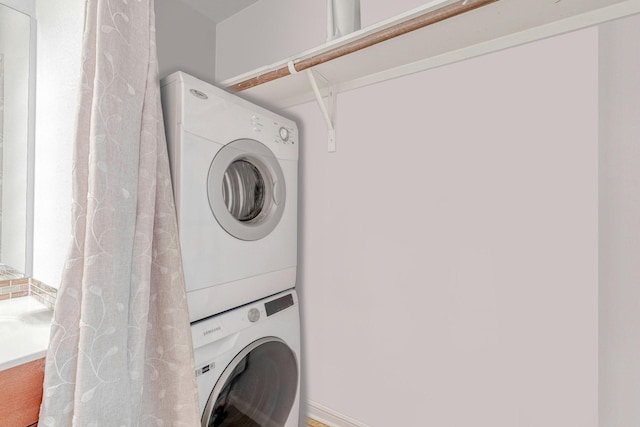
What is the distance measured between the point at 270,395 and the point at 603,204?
1.46 metres

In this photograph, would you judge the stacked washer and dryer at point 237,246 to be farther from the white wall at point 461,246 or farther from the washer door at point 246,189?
the white wall at point 461,246

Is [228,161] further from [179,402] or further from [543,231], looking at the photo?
[543,231]

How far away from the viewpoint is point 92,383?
83cm

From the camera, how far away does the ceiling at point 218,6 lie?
1988mm

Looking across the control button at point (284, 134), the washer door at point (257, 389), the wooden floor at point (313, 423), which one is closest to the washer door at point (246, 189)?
the control button at point (284, 134)

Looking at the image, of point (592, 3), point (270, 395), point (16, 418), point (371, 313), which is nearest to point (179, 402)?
point (16, 418)

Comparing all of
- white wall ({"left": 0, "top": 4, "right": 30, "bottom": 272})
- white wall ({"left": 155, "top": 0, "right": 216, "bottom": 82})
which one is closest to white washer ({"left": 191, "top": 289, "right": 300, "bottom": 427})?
white wall ({"left": 0, "top": 4, "right": 30, "bottom": 272})

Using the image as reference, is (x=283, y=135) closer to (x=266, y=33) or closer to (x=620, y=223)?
(x=266, y=33)

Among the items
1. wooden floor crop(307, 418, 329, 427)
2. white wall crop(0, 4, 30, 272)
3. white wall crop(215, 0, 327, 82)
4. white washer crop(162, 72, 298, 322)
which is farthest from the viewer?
white wall crop(215, 0, 327, 82)

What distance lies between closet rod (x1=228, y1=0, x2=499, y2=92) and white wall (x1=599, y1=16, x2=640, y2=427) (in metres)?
0.49

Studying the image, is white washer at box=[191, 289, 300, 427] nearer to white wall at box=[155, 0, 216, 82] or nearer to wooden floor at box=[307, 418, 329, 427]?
wooden floor at box=[307, 418, 329, 427]

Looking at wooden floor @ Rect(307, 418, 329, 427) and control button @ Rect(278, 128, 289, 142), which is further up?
control button @ Rect(278, 128, 289, 142)

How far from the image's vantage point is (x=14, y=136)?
1.33m

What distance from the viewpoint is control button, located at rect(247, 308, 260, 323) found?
127 cm
